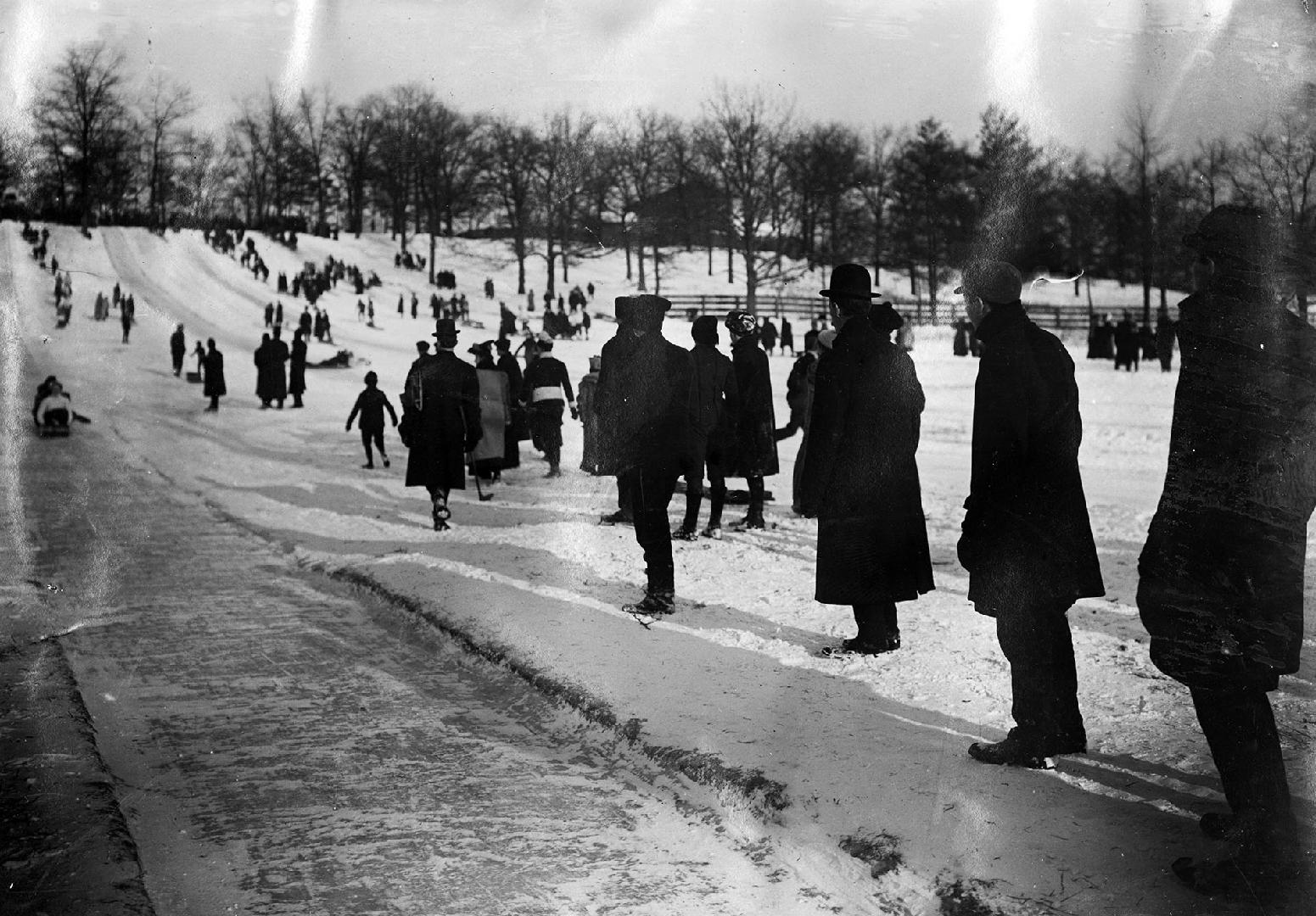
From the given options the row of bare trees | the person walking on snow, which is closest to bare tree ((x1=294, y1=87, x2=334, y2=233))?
the row of bare trees

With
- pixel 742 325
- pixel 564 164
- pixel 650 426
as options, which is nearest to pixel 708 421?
pixel 650 426

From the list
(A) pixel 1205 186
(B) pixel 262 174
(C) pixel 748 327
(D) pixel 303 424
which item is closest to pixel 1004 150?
(D) pixel 303 424

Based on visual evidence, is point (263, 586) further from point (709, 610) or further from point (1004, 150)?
point (1004, 150)

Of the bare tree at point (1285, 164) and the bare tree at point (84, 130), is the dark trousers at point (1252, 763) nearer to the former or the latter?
the bare tree at point (1285, 164)

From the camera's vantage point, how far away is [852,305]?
5.73 m

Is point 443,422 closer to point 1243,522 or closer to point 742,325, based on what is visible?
point 742,325

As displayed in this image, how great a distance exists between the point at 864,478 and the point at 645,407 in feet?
5.97

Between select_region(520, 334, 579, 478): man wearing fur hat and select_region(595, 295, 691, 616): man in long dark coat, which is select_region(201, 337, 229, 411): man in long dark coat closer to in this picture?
select_region(520, 334, 579, 478): man wearing fur hat

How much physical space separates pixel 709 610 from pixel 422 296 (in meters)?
50.2

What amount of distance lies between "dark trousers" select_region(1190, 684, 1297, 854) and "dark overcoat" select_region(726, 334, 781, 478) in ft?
22.6

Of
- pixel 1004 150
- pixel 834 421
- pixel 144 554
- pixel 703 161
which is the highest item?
pixel 703 161

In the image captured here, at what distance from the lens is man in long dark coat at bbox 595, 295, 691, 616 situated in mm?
7098

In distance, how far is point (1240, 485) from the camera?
3.29 meters

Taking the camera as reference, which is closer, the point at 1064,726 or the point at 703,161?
the point at 1064,726
